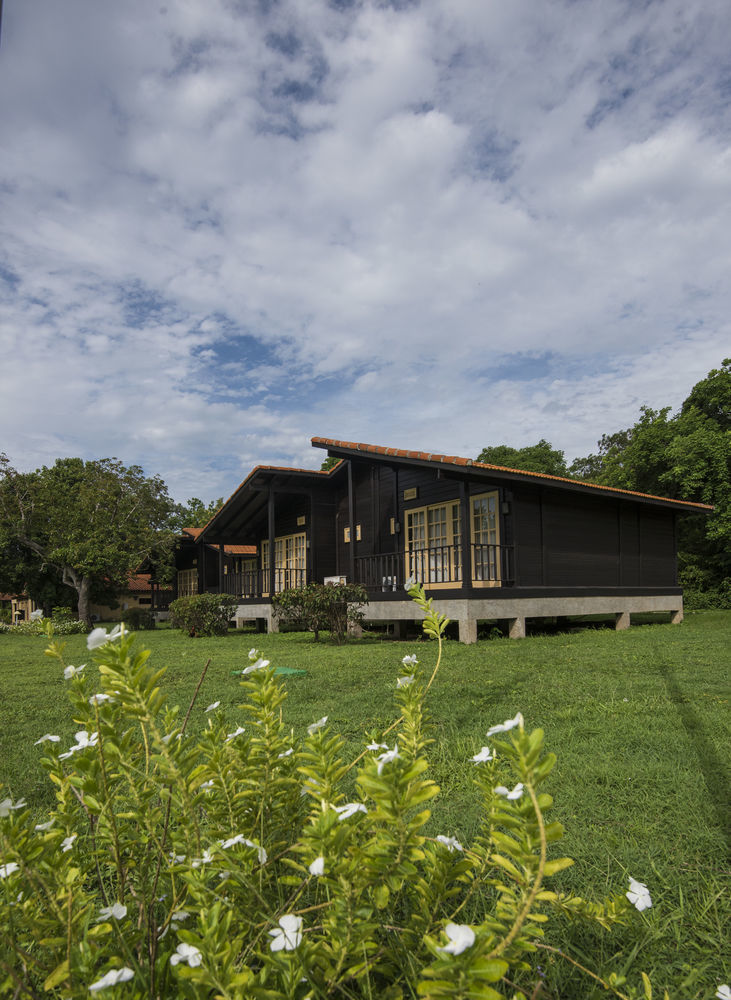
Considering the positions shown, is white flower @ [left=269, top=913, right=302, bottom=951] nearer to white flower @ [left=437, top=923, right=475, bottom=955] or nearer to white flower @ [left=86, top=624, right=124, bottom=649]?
white flower @ [left=437, top=923, right=475, bottom=955]

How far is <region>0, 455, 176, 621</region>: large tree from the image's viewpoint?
69.2 feet

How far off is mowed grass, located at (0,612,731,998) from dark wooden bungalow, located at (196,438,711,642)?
339 cm

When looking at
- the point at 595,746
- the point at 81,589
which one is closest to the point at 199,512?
the point at 81,589

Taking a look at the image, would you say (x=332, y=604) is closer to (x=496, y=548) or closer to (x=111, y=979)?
(x=496, y=548)

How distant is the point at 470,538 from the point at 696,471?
13.5m

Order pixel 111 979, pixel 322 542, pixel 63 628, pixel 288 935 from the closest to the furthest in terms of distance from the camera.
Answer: pixel 111 979 → pixel 288 935 → pixel 322 542 → pixel 63 628

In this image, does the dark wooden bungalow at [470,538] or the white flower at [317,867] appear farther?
the dark wooden bungalow at [470,538]

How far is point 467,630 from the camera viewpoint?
10812mm

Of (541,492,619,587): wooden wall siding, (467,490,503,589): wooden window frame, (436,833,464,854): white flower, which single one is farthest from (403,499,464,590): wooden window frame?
(436,833,464,854): white flower

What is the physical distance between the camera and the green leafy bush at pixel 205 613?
50.5 ft

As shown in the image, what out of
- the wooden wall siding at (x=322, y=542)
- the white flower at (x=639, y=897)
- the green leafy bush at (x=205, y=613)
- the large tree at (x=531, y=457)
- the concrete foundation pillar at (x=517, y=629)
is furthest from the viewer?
the large tree at (x=531, y=457)

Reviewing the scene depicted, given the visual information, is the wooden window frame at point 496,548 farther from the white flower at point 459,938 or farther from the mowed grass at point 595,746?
the white flower at point 459,938

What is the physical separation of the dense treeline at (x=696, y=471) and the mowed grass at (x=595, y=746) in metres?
15.0

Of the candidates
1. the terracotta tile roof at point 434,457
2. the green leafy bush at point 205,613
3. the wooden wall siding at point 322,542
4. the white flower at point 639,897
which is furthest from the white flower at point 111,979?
the wooden wall siding at point 322,542
